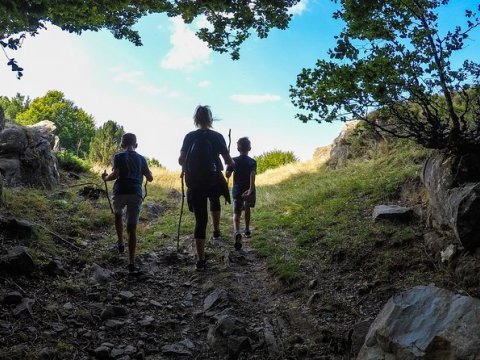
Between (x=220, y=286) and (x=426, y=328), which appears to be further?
(x=220, y=286)

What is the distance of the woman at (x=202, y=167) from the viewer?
5.58m

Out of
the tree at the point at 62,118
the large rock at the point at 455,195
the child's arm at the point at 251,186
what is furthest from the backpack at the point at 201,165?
the tree at the point at 62,118

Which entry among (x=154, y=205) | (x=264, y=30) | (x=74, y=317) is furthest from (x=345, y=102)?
(x=154, y=205)

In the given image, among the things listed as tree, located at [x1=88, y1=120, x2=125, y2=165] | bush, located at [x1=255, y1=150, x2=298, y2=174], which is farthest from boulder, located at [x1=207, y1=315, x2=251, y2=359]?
bush, located at [x1=255, y1=150, x2=298, y2=174]

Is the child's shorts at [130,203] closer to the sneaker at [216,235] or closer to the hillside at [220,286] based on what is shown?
the hillside at [220,286]

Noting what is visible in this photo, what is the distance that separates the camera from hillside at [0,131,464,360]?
349 cm

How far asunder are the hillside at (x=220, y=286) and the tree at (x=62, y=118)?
4355 cm

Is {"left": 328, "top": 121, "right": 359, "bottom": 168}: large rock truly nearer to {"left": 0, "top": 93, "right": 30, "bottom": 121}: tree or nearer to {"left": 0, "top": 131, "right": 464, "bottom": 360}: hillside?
{"left": 0, "top": 131, "right": 464, "bottom": 360}: hillside

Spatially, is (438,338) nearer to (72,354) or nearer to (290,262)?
(72,354)

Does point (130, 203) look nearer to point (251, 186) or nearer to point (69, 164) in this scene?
point (251, 186)

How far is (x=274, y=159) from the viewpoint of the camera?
2919cm

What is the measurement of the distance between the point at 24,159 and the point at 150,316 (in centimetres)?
872

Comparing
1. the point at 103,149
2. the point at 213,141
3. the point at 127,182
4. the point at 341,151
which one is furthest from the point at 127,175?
the point at 103,149

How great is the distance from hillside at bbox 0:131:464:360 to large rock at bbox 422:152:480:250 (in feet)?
1.55
